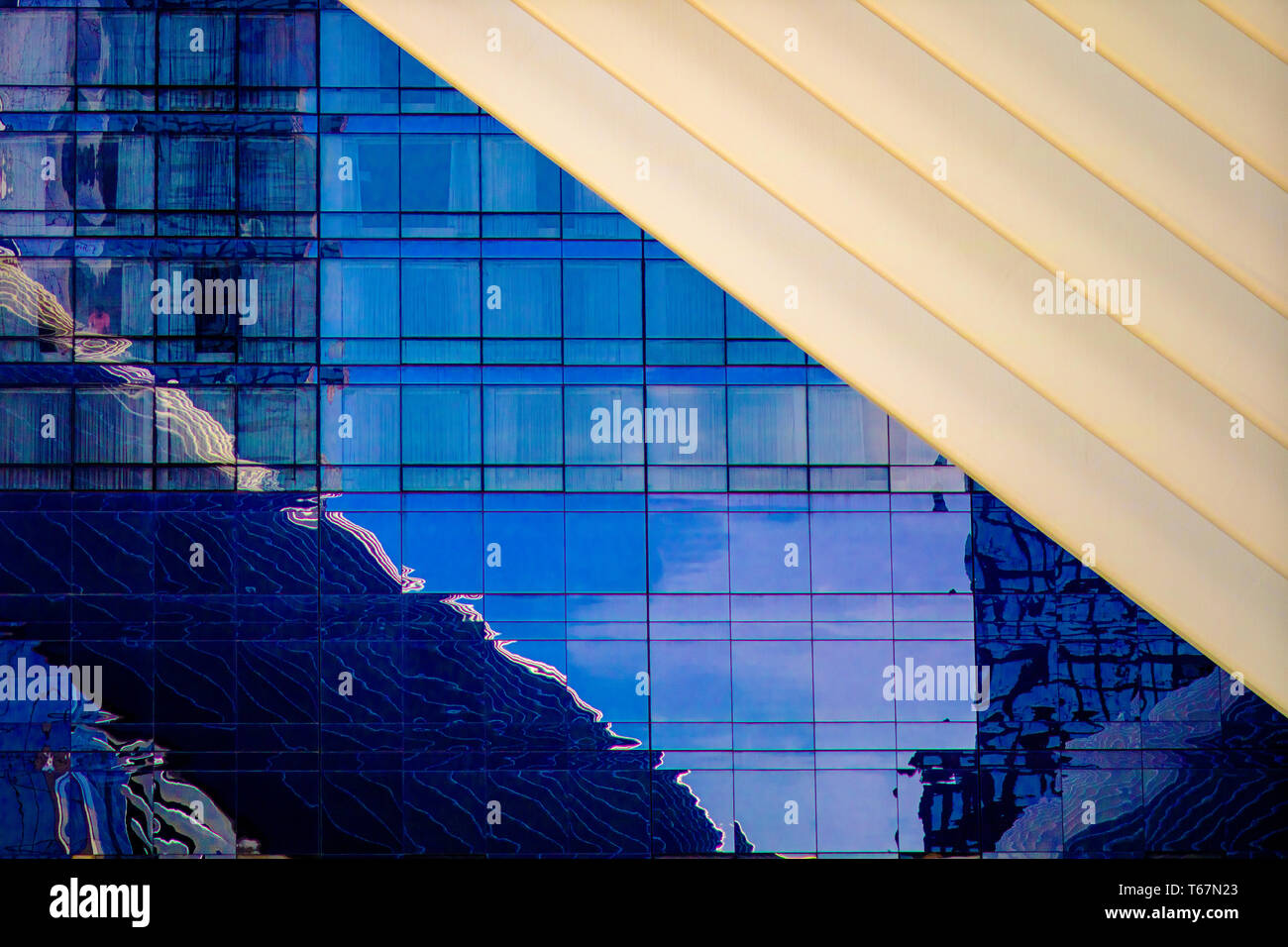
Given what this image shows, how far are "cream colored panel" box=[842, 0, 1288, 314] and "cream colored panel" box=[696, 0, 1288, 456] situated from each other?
0.14 metres

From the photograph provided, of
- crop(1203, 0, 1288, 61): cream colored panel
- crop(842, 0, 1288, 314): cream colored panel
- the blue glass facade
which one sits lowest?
the blue glass facade

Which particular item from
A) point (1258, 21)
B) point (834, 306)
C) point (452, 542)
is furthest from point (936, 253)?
point (452, 542)

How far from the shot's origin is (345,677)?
7.07m

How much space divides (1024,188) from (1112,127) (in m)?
0.58

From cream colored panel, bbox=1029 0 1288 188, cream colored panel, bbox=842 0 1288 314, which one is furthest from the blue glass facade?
cream colored panel, bbox=1029 0 1288 188

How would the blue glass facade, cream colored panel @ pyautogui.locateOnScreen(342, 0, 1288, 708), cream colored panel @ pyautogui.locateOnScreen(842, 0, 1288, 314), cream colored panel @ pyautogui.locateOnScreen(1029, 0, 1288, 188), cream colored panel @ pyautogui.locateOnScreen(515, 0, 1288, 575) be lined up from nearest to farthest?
cream colored panel @ pyautogui.locateOnScreen(1029, 0, 1288, 188), cream colored panel @ pyautogui.locateOnScreen(842, 0, 1288, 314), cream colored panel @ pyautogui.locateOnScreen(515, 0, 1288, 575), cream colored panel @ pyautogui.locateOnScreen(342, 0, 1288, 708), the blue glass facade

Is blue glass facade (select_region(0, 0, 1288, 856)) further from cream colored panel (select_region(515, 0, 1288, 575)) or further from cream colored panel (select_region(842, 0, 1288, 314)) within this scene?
cream colored panel (select_region(842, 0, 1288, 314))

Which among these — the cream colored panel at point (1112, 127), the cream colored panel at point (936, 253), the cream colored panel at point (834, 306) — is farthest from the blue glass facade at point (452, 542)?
the cream colored panel at point (1112, 127)

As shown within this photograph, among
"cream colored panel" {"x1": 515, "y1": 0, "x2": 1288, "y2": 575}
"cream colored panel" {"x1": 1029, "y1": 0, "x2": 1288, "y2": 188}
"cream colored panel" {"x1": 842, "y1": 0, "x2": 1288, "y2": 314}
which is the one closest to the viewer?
"cream colored panel" {"x1": 1029, "y1": 0, "x2": 1288, "y2": 188}

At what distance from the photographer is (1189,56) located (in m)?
5.70

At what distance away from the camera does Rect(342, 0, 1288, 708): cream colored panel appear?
6.28m

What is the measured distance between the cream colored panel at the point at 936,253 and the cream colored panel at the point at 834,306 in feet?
1.01
